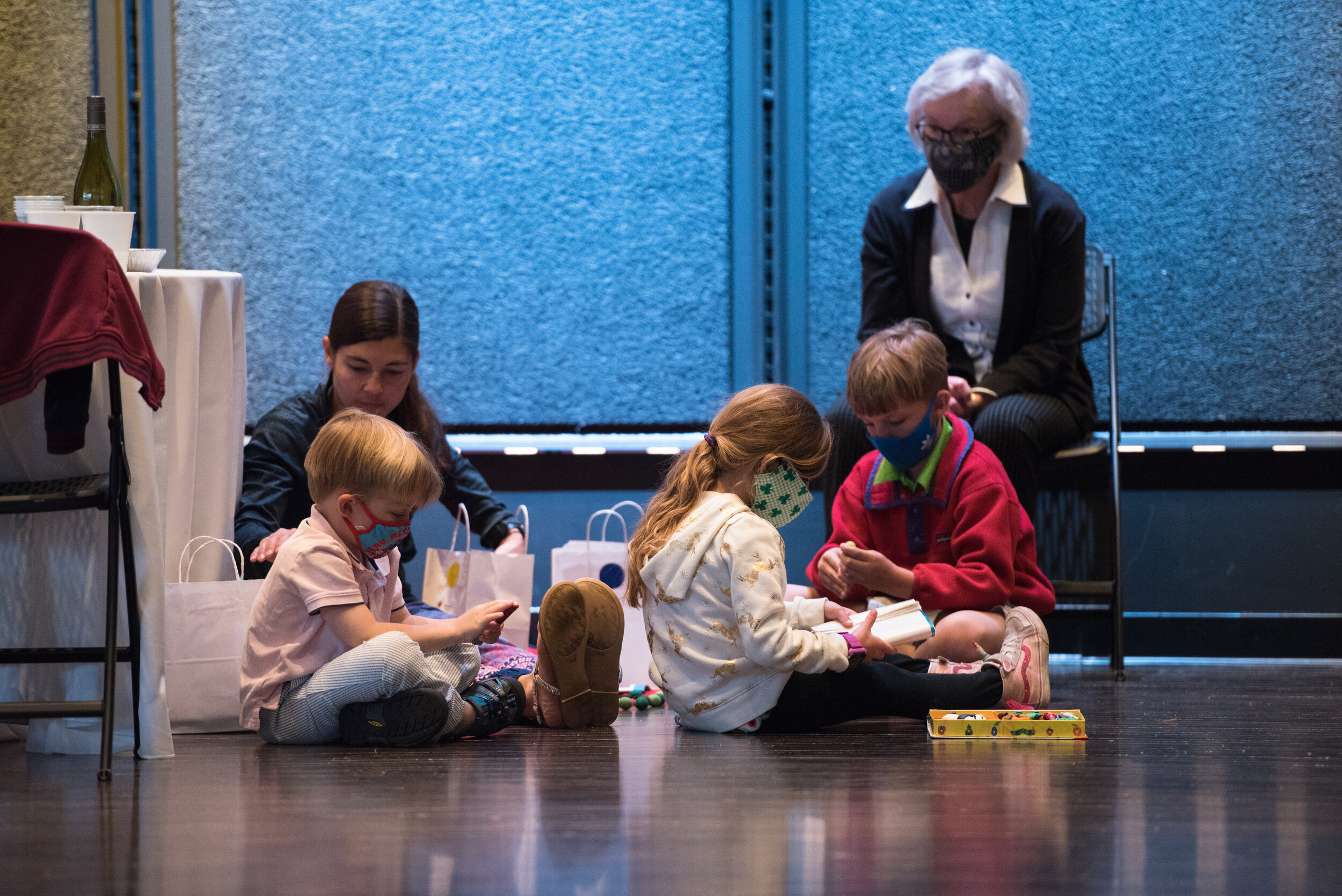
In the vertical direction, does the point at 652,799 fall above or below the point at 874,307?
below

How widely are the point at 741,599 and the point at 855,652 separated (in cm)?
28

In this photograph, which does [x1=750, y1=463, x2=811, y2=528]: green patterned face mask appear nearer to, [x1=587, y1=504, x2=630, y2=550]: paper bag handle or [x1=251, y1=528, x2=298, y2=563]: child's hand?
Answer: [x1=587, y1=504, x2=630, y2=550]: paper bag handle

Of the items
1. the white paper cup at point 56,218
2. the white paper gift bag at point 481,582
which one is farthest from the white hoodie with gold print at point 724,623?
the white paper cup at point 56,218

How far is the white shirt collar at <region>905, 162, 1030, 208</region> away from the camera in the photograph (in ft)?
11.6

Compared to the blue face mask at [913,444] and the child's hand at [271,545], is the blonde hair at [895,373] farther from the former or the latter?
the child's hand at [271,545]

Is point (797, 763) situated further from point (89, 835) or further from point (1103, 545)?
point (1103, 545)

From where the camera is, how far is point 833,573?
109 inches

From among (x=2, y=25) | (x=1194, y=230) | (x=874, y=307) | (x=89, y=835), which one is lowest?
(x=89, y=835)

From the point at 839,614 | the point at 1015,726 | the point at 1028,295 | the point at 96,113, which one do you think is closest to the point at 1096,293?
the point at 1028,295

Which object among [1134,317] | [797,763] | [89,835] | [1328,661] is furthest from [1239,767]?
[1134,317]

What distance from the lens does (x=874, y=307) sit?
145 inches

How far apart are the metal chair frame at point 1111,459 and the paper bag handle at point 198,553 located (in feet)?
6.55

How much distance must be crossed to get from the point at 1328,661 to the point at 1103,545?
73 centimetres

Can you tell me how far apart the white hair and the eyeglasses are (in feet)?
0.16
